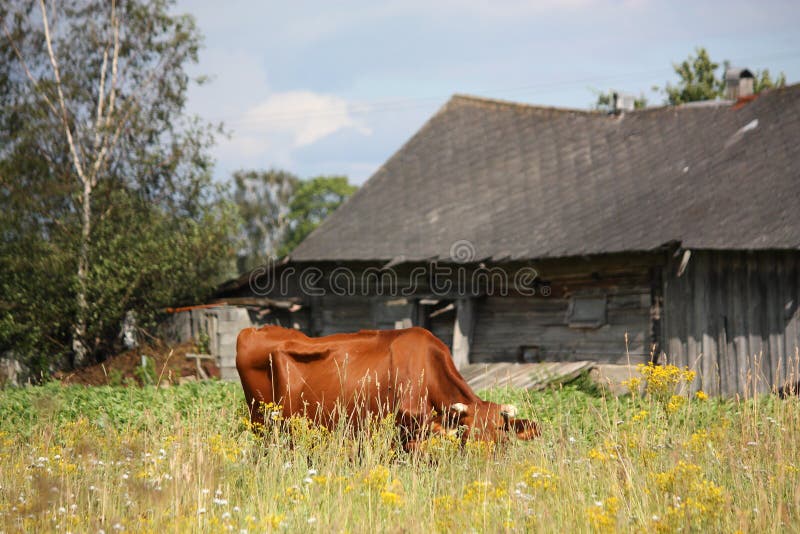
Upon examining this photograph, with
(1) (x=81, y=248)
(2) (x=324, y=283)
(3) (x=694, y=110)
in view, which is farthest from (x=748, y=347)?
(1) (x=81, y=248)

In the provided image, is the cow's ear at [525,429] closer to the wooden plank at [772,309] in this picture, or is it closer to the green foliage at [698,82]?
the wooden plank at [772,309]

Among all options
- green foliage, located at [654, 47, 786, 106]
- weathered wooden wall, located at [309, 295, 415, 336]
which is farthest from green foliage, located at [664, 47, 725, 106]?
weathered wooden wall, located at [309, 295, 415, 336]

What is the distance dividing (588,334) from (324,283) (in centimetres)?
632

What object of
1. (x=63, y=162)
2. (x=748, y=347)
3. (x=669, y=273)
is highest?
(x=63, y=162)

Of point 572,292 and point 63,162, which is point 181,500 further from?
point 63,162

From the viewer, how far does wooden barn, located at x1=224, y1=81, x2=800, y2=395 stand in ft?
40.7

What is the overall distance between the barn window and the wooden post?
6.64 feet

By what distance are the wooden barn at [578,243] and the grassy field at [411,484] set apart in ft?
19.1

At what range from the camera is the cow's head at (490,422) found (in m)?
6.34

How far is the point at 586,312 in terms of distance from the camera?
14.5m

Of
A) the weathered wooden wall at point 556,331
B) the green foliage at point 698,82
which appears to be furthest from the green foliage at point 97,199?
the green foliage at point 698,82

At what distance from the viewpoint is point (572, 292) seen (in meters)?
14.7

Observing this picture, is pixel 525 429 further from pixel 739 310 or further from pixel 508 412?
pixel 739 310

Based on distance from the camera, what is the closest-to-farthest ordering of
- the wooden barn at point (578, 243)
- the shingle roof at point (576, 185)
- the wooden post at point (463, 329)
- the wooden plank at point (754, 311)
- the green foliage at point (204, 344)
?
the wooden plank at point (754, 311) < the wooden barn at point (578, 243) < the shingle roof at point (576, 185) < the wooden post at point (463, 329) < the green foliage at point (204, 344)
